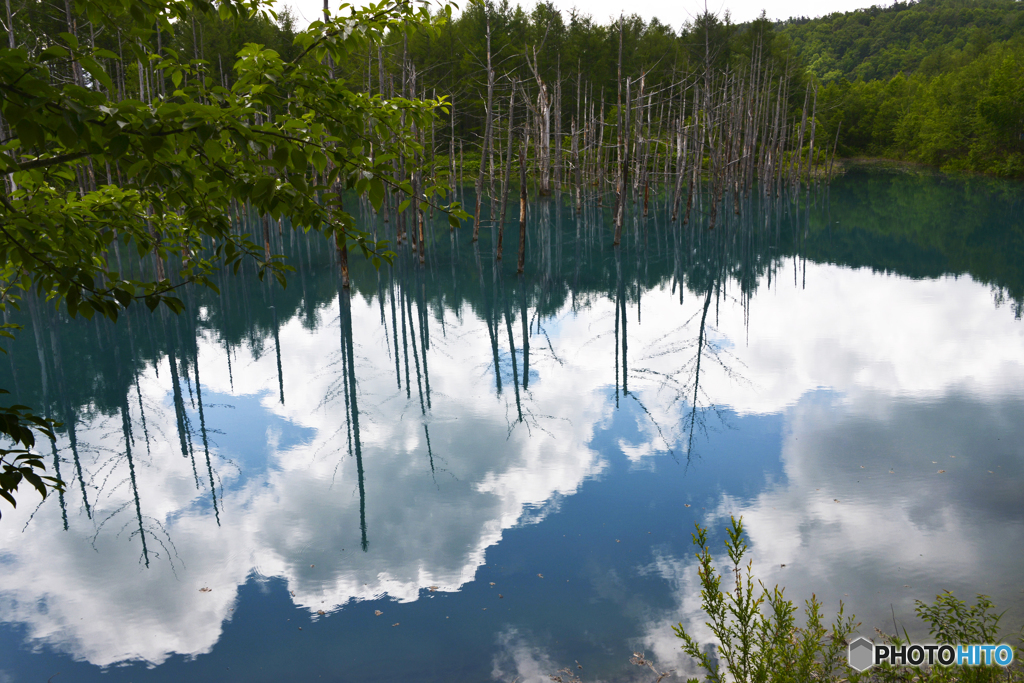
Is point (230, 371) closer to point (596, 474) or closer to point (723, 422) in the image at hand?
point (596, 474)

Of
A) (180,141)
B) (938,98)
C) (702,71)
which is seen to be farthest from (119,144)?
(938,98)

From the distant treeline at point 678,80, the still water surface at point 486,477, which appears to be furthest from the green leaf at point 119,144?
the distant treeline at point 678,80

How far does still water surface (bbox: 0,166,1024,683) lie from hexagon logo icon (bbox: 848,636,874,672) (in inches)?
19.6

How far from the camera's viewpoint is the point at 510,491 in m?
7.50

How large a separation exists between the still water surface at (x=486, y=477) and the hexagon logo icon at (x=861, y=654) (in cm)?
50

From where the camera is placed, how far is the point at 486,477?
7848 millimetres

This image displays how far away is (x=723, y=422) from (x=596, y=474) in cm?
234

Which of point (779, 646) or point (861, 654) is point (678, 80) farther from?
point (779, 646)

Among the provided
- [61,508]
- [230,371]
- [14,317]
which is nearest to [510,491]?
[61,508]

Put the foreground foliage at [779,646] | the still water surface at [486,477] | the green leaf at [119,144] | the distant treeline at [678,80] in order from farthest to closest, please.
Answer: the distant treeline at [678,80] → the still water surface at [486,477] → the foreground foliage at [779,646] → the green leaf at [119,144]

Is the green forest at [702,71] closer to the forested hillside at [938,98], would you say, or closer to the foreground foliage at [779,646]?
the forested hillside at [938,98]

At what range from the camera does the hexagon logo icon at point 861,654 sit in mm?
4625

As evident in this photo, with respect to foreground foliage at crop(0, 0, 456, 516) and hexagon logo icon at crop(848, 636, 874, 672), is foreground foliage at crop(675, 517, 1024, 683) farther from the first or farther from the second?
foreground foliage at crop(0, 0, 456, 516)

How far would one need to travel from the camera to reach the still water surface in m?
5.31
